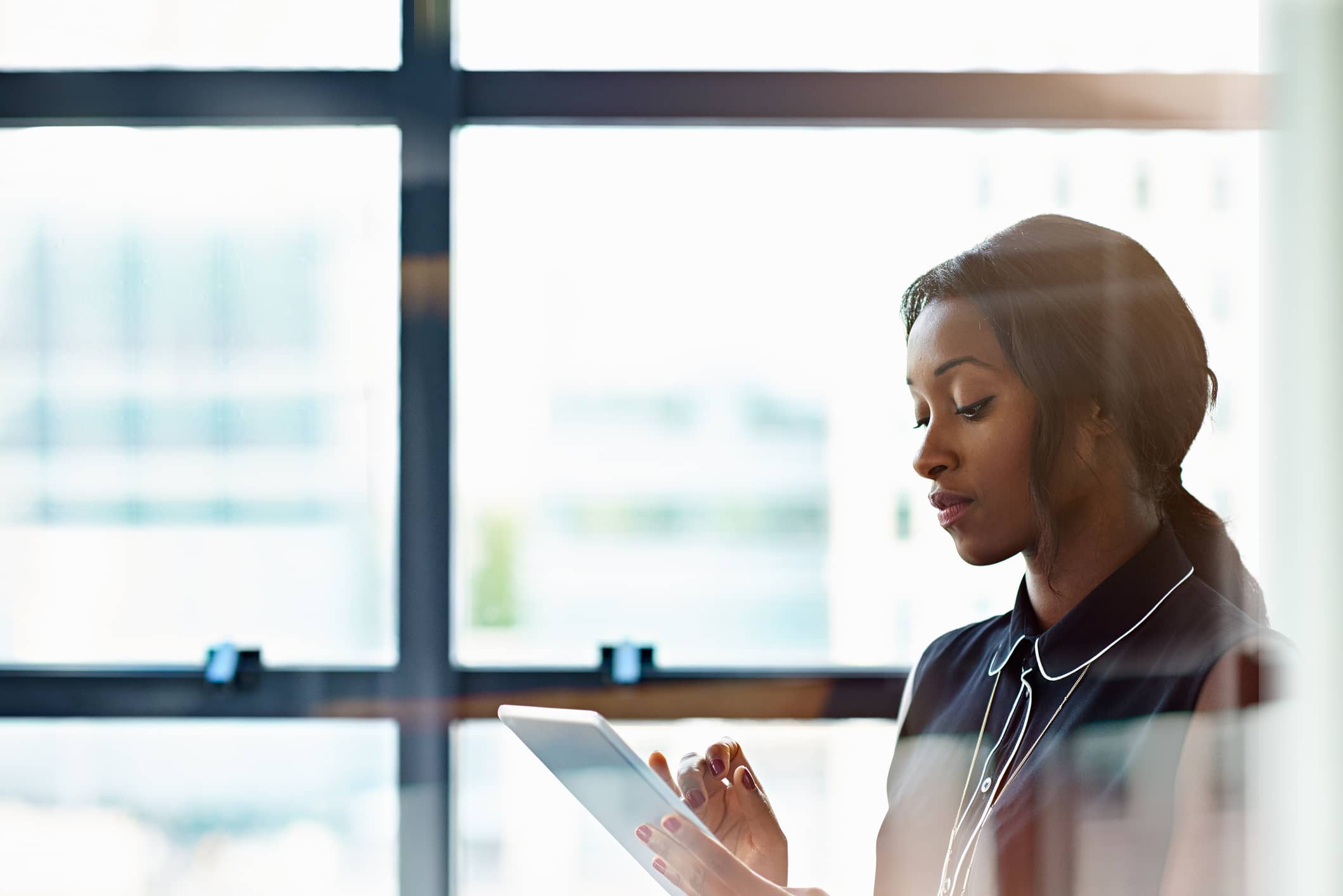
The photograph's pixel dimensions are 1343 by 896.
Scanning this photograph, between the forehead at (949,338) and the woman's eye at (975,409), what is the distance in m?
0.04

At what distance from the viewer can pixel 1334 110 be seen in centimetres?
56

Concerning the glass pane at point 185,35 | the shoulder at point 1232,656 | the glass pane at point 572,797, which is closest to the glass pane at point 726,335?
the glass pane at point 572,797

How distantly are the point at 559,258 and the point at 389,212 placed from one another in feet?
0.92

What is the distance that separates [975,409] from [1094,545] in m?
0.19

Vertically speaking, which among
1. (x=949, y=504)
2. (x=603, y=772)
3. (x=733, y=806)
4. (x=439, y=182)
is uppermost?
(x=439, y=182)

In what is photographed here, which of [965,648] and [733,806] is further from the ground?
[965,648]

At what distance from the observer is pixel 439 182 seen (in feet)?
5.27

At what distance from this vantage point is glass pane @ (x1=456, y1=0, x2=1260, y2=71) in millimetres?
1622

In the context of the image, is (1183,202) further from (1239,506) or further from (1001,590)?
(1001,590)

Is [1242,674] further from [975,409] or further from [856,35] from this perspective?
[856,35]

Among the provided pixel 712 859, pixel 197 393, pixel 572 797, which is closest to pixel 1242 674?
pixel 712 859

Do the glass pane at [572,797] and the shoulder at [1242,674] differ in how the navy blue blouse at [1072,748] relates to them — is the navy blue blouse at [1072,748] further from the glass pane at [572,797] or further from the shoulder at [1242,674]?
the glass pane at [572,797]

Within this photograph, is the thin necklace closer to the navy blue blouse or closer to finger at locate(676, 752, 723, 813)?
the navy blue blouse

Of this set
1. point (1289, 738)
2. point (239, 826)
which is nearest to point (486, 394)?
point (239, 826)
